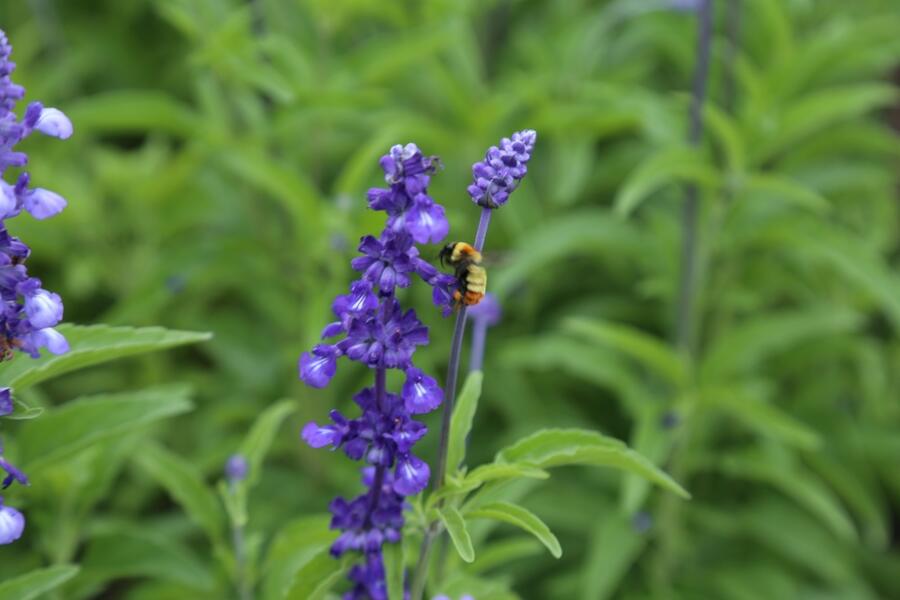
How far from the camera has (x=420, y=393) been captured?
178 centimetres

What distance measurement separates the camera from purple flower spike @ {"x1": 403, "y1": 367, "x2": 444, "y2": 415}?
5.79ft

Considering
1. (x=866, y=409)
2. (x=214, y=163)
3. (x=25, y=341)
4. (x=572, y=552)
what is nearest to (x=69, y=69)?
(x=214, y=163)

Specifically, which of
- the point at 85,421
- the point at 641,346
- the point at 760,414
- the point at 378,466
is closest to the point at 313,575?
the point at 378,466

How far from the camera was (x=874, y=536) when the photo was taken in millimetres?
4531

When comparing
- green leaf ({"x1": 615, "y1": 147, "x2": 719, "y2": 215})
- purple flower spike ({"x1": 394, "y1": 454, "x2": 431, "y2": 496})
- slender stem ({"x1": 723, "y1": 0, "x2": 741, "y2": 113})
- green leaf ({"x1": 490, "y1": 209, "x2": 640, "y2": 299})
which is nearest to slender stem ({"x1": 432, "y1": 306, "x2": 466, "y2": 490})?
purple flower spike ({"x1": 394, "y1": 454, "x2": 431, "y2": 496})

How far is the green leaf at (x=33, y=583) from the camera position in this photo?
2053 millimetres

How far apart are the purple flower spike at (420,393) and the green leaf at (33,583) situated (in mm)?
849

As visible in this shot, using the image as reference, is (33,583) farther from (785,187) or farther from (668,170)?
(785,187)

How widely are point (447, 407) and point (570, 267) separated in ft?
10.1

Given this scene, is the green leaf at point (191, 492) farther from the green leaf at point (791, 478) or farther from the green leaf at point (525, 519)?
the green leaf at point (791, 478)

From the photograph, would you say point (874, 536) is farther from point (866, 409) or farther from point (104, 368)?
point (104, 368)

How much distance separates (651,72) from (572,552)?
2.60 meters

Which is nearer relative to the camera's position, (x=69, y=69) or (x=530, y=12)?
(x=69, y=69)

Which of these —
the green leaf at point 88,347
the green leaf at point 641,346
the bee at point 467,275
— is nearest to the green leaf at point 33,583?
the green leaf at point 88,347
